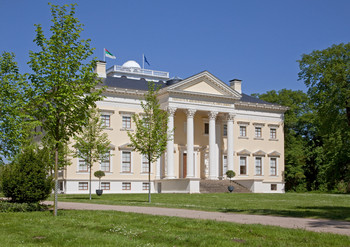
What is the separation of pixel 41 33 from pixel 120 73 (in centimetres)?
5441

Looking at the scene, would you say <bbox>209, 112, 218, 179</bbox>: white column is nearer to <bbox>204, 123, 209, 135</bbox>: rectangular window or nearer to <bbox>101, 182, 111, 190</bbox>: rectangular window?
<bbox>204, 123, 209, 135</bbox>: rectangular window

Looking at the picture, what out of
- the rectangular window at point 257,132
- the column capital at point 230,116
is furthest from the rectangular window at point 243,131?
the column capital at point 230,116

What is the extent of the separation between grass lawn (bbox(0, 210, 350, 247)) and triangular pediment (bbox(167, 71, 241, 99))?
111 ft

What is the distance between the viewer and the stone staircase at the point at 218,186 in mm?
47438

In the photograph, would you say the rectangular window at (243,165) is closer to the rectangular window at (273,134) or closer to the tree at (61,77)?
the rectangular window at (273,134)

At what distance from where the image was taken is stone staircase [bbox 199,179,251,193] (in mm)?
47438

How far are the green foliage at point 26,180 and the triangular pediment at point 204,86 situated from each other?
2847cm

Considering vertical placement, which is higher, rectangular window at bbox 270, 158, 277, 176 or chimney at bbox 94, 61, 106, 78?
chimney at bbox 94, 61, 106, 78

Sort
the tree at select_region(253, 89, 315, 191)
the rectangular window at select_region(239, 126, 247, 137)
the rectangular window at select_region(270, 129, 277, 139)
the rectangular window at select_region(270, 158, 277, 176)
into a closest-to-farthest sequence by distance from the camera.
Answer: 1. the rectangular window at select_region(239, 126, 247, 137)
2. the rectangular window at select_region(270, 158, 277, 176)
3. the rectangular window at select_region(270, 129, 277, 139)
4. the tree at select_region(253, 89, 315, 191)

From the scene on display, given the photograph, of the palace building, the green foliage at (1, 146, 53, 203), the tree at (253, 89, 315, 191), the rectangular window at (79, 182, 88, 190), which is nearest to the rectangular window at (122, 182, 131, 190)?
the palace building

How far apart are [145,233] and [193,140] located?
130ft

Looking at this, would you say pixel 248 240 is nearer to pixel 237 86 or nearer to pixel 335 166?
pixel 335 166

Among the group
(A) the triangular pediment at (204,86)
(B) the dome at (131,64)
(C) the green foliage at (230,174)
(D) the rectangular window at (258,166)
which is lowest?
(C) the green foliage at (230,174)

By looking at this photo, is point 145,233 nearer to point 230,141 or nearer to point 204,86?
point 204,86
